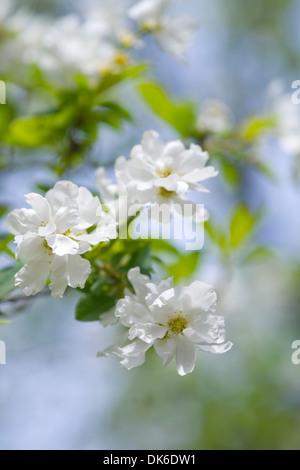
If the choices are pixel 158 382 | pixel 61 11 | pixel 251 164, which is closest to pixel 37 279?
pixel 251 164

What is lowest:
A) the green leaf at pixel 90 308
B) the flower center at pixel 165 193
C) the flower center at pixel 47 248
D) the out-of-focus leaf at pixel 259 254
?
the green leaf at pixel 90 308

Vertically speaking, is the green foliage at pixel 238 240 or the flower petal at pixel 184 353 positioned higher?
the green foliage at pixel 238 240

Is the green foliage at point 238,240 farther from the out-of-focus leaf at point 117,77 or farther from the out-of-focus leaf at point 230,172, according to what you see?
the out-of-focus leaf at point 117,77

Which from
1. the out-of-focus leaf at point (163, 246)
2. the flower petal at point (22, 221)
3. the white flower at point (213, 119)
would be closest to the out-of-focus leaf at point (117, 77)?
the white flower at point (213, 119)

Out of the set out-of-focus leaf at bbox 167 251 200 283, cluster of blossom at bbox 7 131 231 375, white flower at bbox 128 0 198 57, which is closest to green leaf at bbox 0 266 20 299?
cluster of blossom at bbox 7 131 231 375

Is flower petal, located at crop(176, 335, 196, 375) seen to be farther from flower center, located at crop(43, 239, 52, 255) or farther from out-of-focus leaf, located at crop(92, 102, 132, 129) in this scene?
out-of-focus leaf, located at crop(92, 102, 132, 129)
